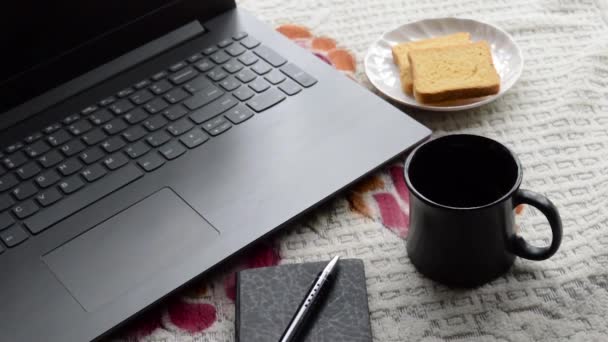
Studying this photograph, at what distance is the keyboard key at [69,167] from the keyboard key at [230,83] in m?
0.16

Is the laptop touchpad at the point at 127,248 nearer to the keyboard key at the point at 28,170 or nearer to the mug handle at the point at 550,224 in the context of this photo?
the keyboard key at the point at 28,170

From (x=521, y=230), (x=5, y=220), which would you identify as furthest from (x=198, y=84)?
(x=521, y=230)

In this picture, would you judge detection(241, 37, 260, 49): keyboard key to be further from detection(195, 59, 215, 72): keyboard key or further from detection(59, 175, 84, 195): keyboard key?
detection(59, 175, 84, 195): keyboard key

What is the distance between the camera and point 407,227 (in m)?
0.60

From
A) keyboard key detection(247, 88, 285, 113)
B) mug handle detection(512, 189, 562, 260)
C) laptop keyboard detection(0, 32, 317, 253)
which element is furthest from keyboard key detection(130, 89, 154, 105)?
mug handle detection(512, 189, 562, 260)

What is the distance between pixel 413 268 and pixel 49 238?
0.96 feet

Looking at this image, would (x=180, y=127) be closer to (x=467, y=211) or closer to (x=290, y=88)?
(x=290, y=88)

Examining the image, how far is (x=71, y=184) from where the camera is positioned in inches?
24.9

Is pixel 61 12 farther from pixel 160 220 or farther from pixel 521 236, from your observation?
pixel 521 236

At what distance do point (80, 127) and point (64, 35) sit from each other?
0.10m

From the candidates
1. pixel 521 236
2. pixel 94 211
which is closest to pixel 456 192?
pixel 521 236

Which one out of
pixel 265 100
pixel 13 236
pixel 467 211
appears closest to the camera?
pixel 467 211

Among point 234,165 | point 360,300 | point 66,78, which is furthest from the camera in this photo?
point 66,78

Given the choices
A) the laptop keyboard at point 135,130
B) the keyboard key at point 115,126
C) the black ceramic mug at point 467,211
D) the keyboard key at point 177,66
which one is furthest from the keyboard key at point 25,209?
the black ceramic mug at point 467,211
